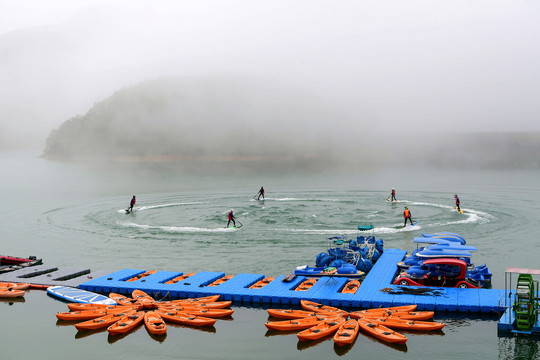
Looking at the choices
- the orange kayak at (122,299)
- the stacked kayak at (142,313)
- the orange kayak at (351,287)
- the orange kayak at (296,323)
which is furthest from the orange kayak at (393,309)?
the orange kayak at (122,299)

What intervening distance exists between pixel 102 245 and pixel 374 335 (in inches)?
1280

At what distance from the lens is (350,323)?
88.0ft

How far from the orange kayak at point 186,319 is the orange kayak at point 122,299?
3083mm

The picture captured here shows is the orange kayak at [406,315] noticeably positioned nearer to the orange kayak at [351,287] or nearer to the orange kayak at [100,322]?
the orange kayak at [351,287]

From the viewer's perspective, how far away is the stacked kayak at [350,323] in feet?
84.0

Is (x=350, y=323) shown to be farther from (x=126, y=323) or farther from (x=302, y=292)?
(x=126, y=323)

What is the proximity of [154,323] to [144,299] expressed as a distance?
383 cm

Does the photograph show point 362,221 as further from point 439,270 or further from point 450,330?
point 450,330

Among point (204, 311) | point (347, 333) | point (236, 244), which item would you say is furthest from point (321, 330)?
point (236, 244)

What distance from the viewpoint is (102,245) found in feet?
168

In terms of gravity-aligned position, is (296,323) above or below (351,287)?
below

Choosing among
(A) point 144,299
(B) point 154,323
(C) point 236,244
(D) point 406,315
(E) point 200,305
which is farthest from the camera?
(C) point 236,244

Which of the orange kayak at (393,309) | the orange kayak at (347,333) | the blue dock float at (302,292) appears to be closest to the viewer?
the orange kayak at (347,333)

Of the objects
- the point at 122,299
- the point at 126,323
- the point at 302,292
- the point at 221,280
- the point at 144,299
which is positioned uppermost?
the point at 302,292
